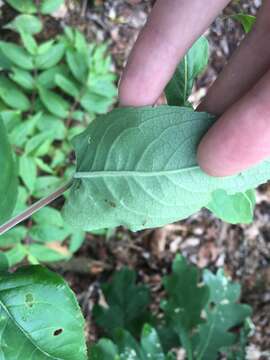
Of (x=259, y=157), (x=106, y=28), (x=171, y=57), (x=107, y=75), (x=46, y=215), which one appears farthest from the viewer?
(x=106, y=28)

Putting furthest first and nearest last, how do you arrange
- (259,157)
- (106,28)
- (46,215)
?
(106,28)
(46,215)
(259,157)

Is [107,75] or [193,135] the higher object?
[193,135]

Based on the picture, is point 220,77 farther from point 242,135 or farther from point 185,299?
point 185,299

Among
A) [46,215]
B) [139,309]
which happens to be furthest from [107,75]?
[139,309]

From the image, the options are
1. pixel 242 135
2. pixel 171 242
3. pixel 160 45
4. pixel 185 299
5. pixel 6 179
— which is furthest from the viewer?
pixel 171 242

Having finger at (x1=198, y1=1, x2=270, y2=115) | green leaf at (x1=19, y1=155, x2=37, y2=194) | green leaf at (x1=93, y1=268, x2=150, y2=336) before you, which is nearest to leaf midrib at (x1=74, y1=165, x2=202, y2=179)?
finger at (x1=198, y1=1, x2=270, y2=115)

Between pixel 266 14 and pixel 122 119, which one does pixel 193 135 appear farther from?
pixel 266 14

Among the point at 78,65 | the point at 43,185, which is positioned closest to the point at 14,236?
the point at 43,185
